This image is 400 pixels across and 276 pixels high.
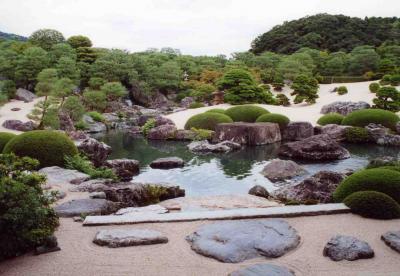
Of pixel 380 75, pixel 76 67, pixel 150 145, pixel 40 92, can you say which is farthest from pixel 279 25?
pixel 150 145

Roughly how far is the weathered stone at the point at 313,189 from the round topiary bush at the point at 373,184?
864mm

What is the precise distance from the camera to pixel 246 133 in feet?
62.6

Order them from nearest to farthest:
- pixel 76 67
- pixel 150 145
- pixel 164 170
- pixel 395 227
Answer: pixel 395 227 → pixel 164 170 → pixel 150 145 → pixel 76 67

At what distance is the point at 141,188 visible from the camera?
938cm

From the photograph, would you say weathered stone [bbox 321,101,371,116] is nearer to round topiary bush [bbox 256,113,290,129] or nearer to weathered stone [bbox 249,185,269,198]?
round topiary bush [bbox 256,113,290,129]

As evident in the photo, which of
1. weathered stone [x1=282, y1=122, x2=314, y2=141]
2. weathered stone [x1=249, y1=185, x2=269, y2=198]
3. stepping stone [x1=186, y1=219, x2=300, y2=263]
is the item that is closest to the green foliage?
stepping stone [x1=186, y1=219, x2=300, y2=263]

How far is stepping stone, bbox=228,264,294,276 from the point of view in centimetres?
468

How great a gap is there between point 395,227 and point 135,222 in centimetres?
427

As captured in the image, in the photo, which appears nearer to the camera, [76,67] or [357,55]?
[76,67]

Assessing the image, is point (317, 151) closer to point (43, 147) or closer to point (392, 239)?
point (392, 239)

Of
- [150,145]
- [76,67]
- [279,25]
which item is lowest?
[150,145]

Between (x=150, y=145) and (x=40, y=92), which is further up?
(x=40, y=92)

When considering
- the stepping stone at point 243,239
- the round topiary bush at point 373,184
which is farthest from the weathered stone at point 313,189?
the stepping stone at point 243,239

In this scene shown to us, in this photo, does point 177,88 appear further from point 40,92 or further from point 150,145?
point 150,145
